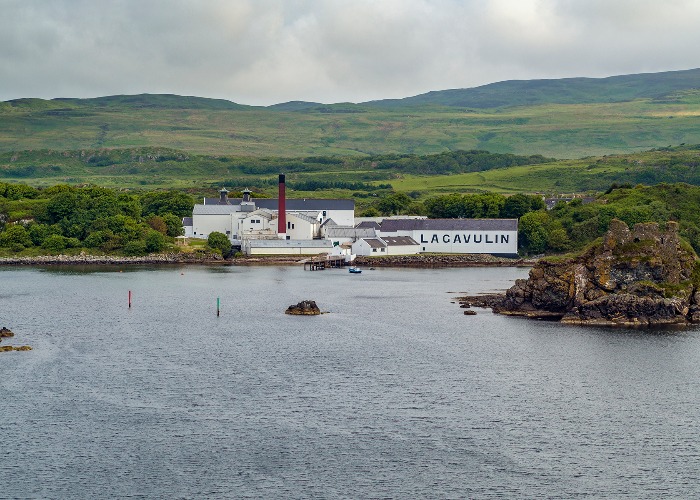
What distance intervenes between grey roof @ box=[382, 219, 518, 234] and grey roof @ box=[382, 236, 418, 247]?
1.67 m

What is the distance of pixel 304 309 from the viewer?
59250 millimetres

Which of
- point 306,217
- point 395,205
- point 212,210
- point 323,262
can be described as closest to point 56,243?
point 212,210

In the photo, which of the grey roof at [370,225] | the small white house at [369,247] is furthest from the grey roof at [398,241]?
the grey roof at [370,225]

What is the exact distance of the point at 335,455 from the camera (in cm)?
3086

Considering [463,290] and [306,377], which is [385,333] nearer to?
[306,377]

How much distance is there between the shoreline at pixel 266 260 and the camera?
93.4 metres

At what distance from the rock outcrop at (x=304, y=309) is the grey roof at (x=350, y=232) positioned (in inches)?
1630

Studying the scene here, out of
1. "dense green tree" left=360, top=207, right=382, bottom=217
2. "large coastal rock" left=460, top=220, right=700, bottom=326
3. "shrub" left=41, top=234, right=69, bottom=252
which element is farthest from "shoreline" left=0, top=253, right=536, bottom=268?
"large coastal rock" left=460, top=220, right=700, bottom=326

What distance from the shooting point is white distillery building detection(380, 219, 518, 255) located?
102 metres

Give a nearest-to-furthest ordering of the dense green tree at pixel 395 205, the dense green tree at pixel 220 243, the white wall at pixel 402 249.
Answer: the dense green tree at pixel 220 243
the white wall at pixel 402 249
the dense green tree at pixel 395 205

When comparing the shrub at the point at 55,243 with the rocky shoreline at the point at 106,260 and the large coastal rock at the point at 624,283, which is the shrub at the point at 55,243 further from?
the large coastal rock at the point at 624,283

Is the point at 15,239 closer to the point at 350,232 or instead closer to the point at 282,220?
the point at 282,220

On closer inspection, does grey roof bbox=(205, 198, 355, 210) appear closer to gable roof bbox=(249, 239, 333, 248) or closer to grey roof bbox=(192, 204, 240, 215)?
grey roof bbox=(192, 204, 240, 215)

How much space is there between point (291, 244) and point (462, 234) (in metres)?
16.6
